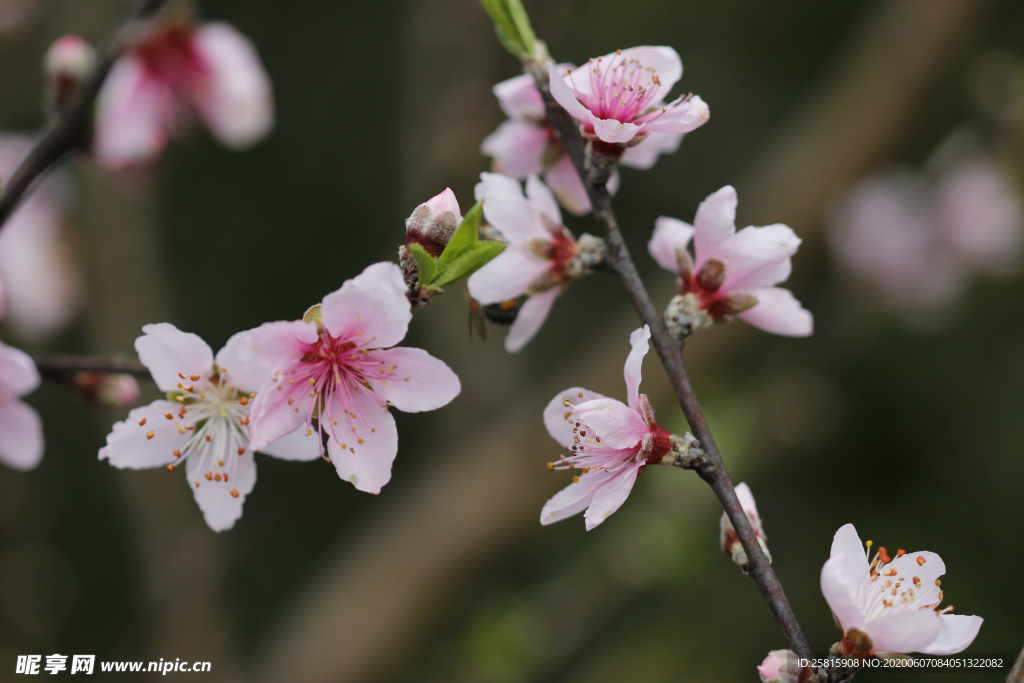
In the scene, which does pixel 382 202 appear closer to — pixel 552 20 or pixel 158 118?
pixel 552 20

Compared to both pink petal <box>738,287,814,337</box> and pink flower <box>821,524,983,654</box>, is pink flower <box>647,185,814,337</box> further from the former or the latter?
pink flower <box>821,524,983,654</box>

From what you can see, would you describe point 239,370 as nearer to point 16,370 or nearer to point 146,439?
point 146,439

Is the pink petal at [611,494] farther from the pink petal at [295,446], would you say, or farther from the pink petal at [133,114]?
the pink petal at [133,114]

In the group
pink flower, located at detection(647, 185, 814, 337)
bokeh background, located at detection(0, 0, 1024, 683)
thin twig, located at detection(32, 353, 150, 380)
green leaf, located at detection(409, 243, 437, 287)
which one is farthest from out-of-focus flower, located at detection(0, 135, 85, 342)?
pink flower, located at detection(647, 185, 814, 337)

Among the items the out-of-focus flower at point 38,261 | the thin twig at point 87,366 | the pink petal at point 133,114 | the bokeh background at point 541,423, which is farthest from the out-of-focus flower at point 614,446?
the out-of-focus flower at point 38,261

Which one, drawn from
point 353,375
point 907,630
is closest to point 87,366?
point 353,375

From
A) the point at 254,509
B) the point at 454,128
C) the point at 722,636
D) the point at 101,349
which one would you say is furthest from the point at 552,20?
the point at 722,636
